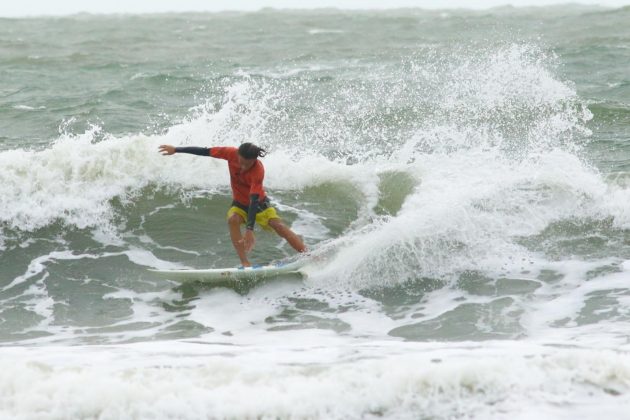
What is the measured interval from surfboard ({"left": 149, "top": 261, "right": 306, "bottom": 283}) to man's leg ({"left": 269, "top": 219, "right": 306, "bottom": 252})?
196 millimetres

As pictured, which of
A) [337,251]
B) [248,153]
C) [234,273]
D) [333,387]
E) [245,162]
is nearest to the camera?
[333,387]

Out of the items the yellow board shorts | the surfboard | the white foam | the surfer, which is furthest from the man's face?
the white foam

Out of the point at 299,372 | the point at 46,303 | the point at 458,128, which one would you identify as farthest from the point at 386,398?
the point at 458,128

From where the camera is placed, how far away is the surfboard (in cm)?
815

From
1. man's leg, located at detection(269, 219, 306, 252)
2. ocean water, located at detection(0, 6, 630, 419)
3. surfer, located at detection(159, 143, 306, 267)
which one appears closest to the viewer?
ocean water, located at detection(0, 6, 630, 419)

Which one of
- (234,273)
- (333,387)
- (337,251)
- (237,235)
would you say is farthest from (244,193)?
(333,387)

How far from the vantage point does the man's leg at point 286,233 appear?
825 centimetres

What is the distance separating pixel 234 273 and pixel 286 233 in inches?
26.2

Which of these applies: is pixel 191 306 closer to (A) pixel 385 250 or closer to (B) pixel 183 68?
(A) pixel 385 250

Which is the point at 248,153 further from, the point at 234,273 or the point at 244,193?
the point at 234,273

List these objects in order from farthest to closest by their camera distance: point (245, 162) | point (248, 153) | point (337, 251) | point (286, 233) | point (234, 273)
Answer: point (337, 251) → point (286, 233) → point (234, 273) → point (245, 162) → point (248, 153)

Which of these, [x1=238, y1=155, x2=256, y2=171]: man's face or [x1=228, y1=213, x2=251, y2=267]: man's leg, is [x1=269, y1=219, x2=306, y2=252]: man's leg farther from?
[x1=238, y1=155, x2=256, y2=171]: man's face

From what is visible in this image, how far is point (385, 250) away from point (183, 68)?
13821mm

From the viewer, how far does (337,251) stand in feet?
27.9
